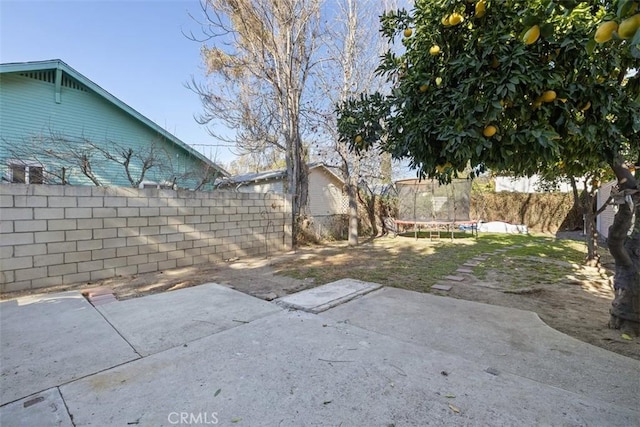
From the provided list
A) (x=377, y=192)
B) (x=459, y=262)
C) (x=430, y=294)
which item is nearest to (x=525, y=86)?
(x=430, y=294)

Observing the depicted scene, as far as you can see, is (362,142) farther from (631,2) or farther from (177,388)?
(177,388)

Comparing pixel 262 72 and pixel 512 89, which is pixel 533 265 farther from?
pixel 262 72

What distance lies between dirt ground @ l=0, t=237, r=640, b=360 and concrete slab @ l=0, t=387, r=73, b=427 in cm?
234

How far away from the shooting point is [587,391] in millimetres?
1974

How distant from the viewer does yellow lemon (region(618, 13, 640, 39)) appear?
36.7 inches

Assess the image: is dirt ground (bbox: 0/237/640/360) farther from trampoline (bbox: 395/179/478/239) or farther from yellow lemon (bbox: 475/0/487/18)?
trampoline (bbox: 395/179/478/239)

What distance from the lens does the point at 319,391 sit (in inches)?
77.2

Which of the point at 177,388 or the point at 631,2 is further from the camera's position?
the point at 177,388

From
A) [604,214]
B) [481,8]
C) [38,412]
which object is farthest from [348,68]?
[604,214]

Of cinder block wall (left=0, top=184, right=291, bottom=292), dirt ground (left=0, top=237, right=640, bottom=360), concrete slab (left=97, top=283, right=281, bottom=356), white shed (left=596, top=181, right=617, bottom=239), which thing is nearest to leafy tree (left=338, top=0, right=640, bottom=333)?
dirt ground (left=0, top=237, right=640, bottom=360)

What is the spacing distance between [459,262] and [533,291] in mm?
2186

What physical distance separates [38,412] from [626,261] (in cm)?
480

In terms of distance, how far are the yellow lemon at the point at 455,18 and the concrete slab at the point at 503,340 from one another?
2565 mm

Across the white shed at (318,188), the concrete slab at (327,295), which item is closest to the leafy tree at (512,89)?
the concrete slab at (327,295)
